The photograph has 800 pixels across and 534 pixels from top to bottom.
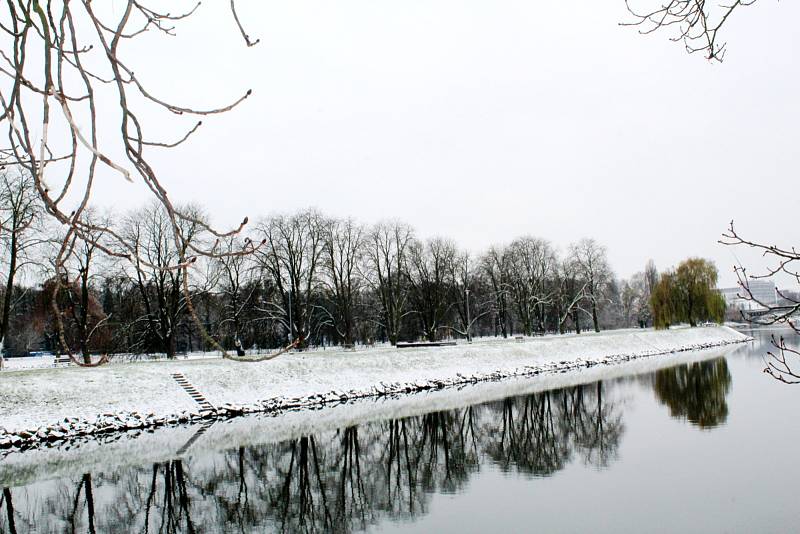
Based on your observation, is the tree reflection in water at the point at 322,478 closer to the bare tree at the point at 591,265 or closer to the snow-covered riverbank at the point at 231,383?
the snow-covered riverbank at the point at 231,383

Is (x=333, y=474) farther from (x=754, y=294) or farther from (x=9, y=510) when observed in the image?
(x=754, y=294)

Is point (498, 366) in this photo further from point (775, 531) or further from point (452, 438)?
point (775, 531)

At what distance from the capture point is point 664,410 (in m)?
21.1

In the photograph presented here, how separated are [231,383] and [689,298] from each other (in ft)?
153

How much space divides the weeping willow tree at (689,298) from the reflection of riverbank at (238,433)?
30.4 metres

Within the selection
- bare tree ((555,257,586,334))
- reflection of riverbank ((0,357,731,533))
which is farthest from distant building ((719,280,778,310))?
bare tree ((555,257,586,334))

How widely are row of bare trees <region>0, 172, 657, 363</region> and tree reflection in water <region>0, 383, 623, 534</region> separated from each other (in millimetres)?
13720

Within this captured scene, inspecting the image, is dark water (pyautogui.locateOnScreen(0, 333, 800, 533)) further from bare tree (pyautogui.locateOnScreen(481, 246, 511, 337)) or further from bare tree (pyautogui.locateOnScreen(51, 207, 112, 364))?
bare tree (pyautogui.locateOnScreen(481, 246, 511, 337))

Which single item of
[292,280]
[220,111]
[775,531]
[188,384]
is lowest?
[775,531]

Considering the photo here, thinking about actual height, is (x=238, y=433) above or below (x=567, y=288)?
below

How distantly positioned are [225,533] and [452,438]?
8509 mm

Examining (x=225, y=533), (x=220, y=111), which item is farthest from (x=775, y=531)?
(x=220, y=111)

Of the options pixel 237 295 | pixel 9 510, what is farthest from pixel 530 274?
pixel 9 510

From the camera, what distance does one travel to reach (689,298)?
195 feet
